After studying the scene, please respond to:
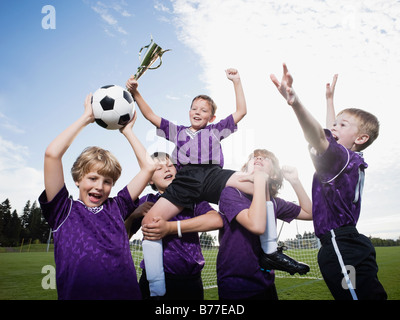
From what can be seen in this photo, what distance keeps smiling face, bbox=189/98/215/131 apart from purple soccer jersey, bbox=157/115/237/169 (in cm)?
8

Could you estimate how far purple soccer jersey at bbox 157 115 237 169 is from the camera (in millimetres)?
3801

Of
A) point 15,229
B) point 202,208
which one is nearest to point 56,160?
point 202,208

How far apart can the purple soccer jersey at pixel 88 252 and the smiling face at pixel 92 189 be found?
72mm

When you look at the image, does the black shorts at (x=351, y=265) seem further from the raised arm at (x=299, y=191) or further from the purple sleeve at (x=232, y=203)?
the raised arm at (x=299, y=191)

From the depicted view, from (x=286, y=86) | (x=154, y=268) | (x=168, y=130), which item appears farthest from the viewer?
Answer: (x=168, y=130)

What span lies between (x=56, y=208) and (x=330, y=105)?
3.54 m

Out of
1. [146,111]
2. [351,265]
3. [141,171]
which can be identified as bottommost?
[351,265]

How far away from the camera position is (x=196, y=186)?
3.33 metres

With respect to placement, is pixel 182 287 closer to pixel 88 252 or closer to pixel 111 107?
pixel 88 252

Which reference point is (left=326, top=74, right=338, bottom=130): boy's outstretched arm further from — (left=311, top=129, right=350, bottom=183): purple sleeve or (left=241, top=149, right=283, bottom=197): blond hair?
(left=311, top=129, right=350, bottom=183): purple sleeve

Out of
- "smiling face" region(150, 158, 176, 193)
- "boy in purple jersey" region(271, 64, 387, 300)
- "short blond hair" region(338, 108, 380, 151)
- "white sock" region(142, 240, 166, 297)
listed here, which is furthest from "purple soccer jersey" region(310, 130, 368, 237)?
"smiling face" region(150, 158, 176, 193)
